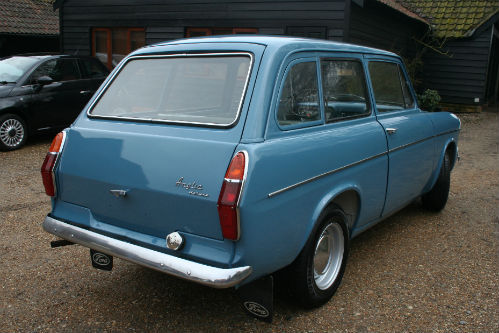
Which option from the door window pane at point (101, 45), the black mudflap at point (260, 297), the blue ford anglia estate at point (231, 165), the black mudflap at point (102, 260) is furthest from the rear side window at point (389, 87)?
the door window pane at point (101, 45)

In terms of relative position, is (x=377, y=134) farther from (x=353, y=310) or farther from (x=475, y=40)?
(x=475, y=40)

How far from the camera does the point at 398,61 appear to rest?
14.9 ft

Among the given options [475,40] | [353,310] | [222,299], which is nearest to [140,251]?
[222,299]

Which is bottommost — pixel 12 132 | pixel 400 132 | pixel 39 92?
pixel 12 132

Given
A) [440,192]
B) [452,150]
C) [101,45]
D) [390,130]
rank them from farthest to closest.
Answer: [101,45], [452,150], [440,192], [390,130]

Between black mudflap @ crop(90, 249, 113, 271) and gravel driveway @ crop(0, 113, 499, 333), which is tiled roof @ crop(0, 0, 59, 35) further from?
black mudflap @ crop(90, 249, 113, 271)

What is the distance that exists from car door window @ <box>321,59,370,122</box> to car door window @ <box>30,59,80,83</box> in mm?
6595

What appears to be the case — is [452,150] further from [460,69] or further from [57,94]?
[460,69]

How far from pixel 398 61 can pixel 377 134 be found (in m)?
1.22

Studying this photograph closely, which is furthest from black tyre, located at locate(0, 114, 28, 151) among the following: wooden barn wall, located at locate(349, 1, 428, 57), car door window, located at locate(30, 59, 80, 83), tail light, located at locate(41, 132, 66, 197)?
wooden barn wall, located at locate(349, 1, 428, 57)

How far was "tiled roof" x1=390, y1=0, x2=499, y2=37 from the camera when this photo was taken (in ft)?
48.6

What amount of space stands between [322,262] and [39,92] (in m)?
6.89

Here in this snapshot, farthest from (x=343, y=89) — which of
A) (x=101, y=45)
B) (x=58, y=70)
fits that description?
(x=101, y=45)

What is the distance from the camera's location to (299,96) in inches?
119
